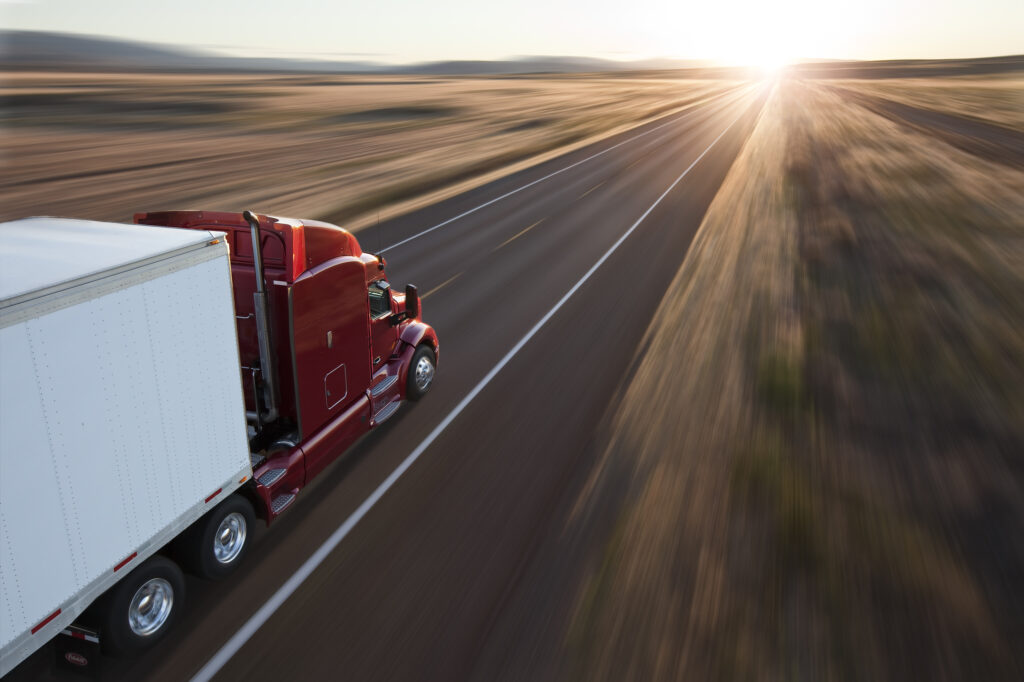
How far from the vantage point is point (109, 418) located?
4496 mm

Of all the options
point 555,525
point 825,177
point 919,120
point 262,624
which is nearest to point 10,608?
point 262,624

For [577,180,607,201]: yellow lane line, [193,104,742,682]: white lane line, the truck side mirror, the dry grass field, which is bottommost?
[193,104,742,682]: white lane line

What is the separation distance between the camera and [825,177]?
27.7 meters

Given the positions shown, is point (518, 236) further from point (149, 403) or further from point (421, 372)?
point (149, 403)

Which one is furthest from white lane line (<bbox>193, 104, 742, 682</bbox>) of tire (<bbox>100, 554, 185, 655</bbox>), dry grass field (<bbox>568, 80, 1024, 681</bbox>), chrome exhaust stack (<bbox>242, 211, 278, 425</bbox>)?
dry grass field (<bbox>568, 80, 1024, 681</bbox>)

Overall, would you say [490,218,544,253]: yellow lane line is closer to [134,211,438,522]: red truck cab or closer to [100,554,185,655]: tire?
[134,211,438,522]: red truck cab

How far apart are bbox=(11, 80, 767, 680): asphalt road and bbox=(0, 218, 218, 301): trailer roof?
10.3 feet

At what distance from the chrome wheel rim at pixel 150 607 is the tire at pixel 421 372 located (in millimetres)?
4376

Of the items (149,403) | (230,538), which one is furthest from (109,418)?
(230,538)

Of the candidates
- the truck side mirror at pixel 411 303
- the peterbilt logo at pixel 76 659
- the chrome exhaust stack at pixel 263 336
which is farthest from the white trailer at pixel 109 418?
the truck side mirror at pixel 411 303

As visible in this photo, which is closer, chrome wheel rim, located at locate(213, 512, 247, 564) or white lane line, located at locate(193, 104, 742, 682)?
white lane line, located at locate(193, 104, 742, 682)

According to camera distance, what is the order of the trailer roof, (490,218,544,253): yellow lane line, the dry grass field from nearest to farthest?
the trailer roof
the dry grass field
(490,218,544,253): yellow lane line

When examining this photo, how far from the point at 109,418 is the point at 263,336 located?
2.00m

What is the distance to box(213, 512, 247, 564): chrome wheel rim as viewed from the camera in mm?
5957
